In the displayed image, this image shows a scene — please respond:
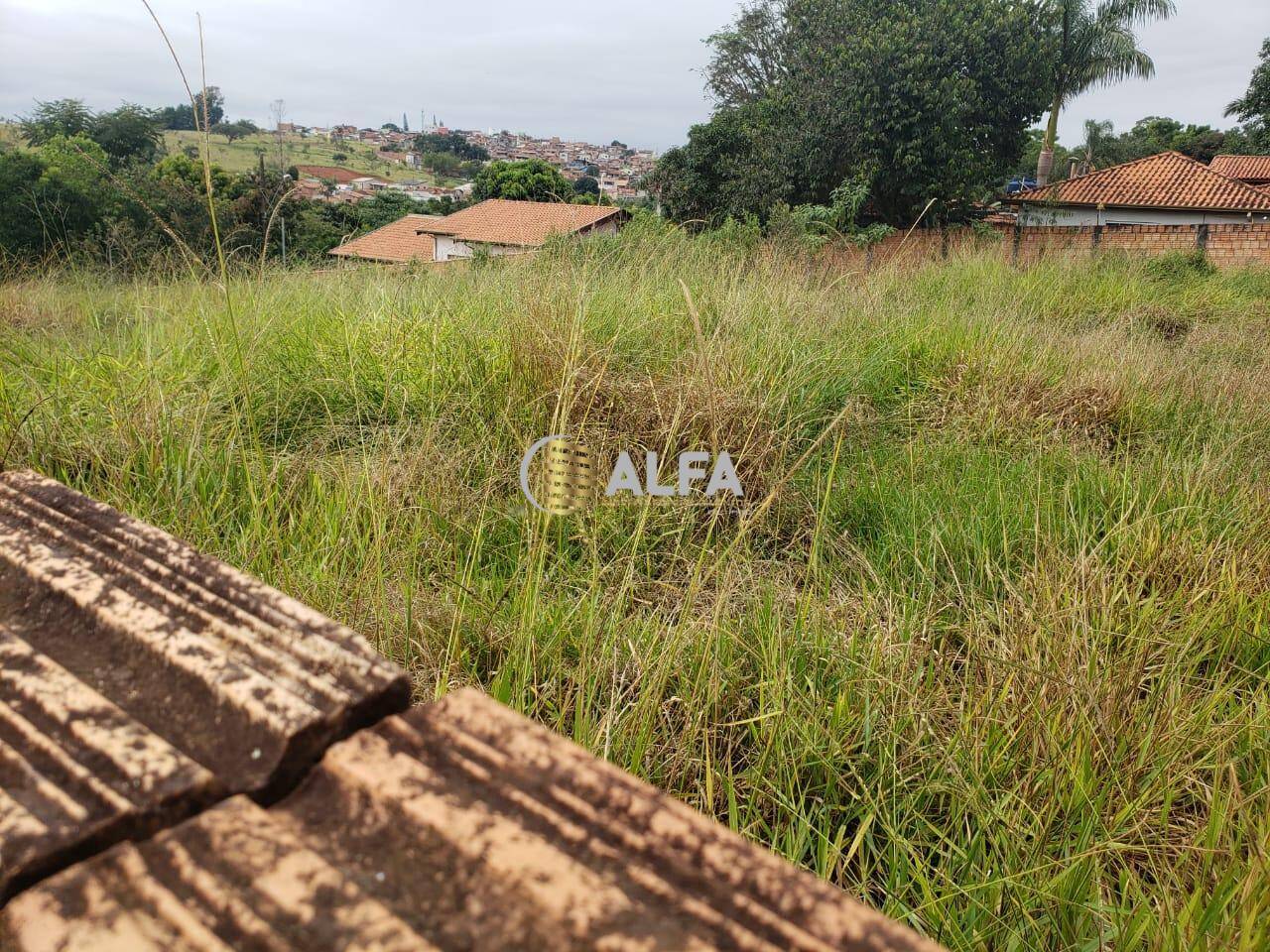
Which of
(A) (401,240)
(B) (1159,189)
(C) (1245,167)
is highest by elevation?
(C) (1245,167)

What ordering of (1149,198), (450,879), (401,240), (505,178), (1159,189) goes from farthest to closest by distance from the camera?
(505,178), (1159,189), (1149,198), (401,240), (450,879)

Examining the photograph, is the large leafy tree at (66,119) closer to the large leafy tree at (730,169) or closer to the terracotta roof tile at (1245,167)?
the large leafy tree at (730,169)

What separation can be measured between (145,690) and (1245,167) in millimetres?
41910

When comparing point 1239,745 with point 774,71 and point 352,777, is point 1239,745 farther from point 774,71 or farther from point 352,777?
point 774,71

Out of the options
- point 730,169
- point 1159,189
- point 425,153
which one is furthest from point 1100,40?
A: point 425,153

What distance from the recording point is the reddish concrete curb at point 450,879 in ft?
1.29

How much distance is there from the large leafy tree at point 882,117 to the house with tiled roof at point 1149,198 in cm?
430

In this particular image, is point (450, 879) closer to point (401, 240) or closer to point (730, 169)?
point (401, 240)

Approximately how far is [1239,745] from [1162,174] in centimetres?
3152

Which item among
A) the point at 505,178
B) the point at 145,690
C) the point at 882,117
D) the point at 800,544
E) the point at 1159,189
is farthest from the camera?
the point at 505,178

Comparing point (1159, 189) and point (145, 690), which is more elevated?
point (1159, 189)

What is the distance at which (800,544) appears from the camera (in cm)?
266

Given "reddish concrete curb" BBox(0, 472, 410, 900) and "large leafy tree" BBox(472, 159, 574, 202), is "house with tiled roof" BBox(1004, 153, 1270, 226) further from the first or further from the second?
"reddish concrete curb" BBox(0, 472, 410, 900)

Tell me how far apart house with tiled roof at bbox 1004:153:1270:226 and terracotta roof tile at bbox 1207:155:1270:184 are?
5.69 m
